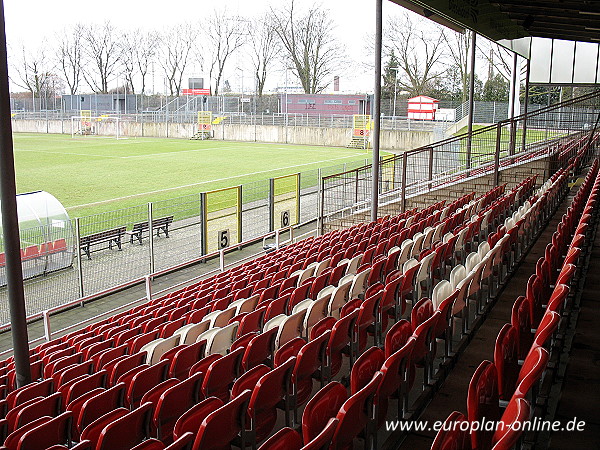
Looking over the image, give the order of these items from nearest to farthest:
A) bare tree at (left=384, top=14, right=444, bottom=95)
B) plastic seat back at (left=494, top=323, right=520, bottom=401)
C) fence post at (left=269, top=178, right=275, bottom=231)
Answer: plastic seat back at (left=494, top=323, right=520, bottom=401)
fence post at (left=269, top=178, right=275, bottom=231)
bare tree at (left=384, top=14, right=444, bottom=95)

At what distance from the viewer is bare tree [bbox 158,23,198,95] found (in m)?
85.9

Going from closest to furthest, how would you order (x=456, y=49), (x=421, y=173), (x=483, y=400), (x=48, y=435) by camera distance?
(x=483, y=400) < (x=48, y=435) < (x=421, y=173) < (x=456, y=49)

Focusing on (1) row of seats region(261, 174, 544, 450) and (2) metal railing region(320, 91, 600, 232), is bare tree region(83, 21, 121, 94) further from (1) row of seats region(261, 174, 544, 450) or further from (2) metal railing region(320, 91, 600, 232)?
(1) row of seats region(261, 174, 544, 450)

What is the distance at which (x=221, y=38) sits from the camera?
3290 inches

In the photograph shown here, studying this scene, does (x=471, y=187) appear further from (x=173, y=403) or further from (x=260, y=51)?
(x=260, y=51)

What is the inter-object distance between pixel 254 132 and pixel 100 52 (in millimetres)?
38690

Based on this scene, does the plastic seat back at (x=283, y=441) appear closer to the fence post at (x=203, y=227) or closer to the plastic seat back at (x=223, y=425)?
the plastic seat back at (x=223, y=425)

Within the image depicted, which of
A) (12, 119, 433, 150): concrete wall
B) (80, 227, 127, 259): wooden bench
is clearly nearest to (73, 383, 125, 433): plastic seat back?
(80, 227, 127, 259): wooden bench

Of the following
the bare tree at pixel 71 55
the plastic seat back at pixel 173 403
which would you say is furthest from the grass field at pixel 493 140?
the bare tree at pixel 71 55

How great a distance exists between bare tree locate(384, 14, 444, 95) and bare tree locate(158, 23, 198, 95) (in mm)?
36819

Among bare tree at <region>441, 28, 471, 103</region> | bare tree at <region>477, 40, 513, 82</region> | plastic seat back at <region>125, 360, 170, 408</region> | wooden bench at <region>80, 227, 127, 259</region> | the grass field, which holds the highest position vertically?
bare tree at <region>441, 28, 471, 103</region>

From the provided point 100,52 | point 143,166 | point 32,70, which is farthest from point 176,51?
point 143,166

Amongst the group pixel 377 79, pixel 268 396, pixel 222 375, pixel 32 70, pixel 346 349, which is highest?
pixel 32 70

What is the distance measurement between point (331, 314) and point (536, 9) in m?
12.0
